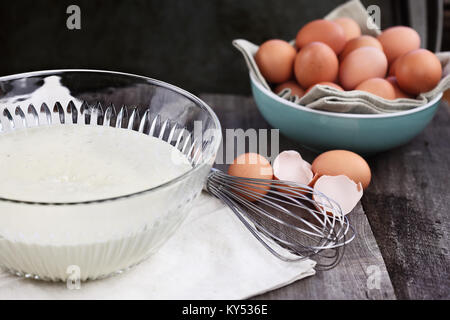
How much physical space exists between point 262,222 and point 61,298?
12.5 inches

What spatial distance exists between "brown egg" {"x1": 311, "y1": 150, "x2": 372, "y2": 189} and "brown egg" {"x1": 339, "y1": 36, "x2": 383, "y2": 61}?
28cm

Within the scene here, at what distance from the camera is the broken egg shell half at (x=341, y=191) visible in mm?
855

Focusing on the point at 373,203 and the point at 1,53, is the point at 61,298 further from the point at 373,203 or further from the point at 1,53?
the point at 1,53

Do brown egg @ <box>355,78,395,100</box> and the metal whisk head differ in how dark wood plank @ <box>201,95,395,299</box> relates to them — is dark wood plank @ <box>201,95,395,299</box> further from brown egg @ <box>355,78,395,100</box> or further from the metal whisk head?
brown egg @ <box>355,78,395,100</box>

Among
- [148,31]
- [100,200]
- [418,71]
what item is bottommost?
[148,31]

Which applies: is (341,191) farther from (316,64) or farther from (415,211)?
(316,64)

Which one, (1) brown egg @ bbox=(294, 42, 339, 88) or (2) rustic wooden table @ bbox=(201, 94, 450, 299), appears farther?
(1) brown egg @ bbox=(294, 42, 339, 88)

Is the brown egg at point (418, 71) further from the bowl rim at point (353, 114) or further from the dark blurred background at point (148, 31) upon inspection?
the dark blurred background at point (148, 31)

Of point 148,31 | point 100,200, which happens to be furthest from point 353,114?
point 148,31

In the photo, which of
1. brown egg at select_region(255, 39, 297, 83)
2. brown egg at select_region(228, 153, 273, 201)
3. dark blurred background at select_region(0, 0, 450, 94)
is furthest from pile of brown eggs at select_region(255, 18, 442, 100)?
dark blurred background at select_region(0, 0, 450, 94)

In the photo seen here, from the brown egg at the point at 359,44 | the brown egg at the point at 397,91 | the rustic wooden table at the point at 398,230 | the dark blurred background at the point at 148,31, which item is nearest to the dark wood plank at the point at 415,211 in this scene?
the rustic wooden table at the point at 398,230

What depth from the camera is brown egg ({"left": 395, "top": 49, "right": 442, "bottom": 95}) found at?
1013 millimetres

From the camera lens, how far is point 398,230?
85 centimetres

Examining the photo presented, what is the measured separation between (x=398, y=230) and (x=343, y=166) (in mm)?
129
